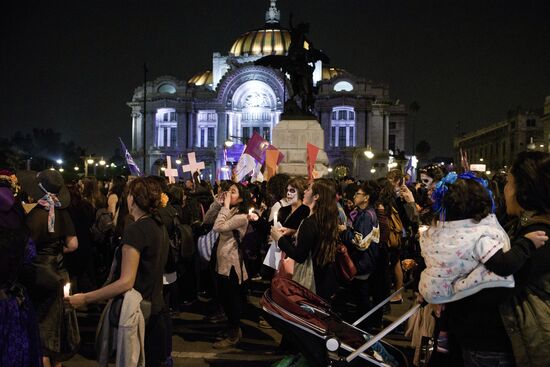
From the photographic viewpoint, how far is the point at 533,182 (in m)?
3.38

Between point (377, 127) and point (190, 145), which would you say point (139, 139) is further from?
point (377, 127)

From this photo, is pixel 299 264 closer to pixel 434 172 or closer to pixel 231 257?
pixel 231 257

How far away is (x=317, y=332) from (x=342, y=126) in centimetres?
7396

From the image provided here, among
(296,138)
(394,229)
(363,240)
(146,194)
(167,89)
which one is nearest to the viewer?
(146,194)

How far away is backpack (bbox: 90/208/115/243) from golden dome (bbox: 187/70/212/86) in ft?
279

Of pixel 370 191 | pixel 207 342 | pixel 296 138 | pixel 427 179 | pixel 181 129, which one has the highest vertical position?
pixel 181 129

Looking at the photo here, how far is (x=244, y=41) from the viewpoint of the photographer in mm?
88688

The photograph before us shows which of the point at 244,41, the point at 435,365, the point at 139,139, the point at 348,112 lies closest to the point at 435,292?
the point at 435,365

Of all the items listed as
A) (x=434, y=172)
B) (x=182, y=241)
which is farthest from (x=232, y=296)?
(x=434, y=172)

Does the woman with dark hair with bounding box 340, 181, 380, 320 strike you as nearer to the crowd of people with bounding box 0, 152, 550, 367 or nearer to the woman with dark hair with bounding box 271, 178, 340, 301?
the crowd of people with bounding box 0, 152, 550, 367

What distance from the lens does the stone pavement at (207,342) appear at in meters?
6.32

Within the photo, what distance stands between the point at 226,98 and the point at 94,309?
228 ft

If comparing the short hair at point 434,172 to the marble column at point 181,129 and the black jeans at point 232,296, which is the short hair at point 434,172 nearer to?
the black jeans at point 232,296

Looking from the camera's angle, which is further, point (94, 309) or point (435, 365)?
point (94, 309)
